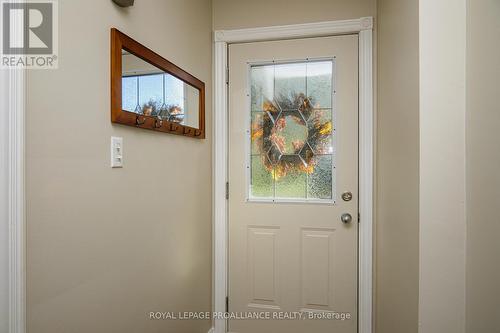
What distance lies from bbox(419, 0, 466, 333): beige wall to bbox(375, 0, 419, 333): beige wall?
3 cm

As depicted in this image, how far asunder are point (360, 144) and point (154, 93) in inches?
49.7

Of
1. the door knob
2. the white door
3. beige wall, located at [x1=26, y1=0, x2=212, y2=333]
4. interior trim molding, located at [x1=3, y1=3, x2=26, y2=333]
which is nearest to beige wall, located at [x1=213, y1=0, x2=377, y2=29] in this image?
the white door

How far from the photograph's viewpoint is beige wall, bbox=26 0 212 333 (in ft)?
2.81

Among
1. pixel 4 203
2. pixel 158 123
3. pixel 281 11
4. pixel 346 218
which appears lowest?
pixel 346 218

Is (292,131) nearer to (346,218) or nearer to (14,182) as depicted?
(346,218)

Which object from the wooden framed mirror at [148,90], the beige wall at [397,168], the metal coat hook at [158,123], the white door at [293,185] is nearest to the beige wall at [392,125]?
the beige wall at [397,168]

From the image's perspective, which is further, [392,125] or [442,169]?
[392,125]

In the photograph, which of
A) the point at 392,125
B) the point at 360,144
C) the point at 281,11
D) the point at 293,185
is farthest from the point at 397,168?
the point at 281,11

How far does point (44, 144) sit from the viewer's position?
850 millimetres

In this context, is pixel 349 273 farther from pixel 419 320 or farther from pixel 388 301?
pixel 419 320

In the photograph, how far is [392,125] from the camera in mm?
1569

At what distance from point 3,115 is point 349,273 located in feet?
6.24

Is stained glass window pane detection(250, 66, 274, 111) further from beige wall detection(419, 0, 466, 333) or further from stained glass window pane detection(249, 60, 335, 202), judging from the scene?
beige wall detection(419, 0, 466, 333)
